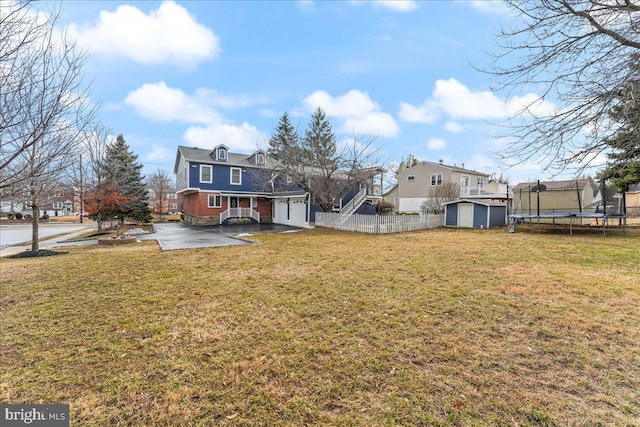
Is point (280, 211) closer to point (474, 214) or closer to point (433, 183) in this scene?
point (474, 214)

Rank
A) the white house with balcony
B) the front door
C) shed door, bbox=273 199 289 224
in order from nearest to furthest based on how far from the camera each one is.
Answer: shed door, bbox=273 199 289 224, the white house with balcony, the front door

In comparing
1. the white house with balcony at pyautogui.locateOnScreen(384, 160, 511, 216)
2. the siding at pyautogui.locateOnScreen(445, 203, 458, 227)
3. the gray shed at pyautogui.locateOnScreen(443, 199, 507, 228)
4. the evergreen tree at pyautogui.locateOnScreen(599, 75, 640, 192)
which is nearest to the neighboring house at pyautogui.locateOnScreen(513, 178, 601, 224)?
the gray shed at pyautogui.locateOnScreen(443, 199, 507, 228)

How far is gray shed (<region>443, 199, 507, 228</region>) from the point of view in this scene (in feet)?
63.0

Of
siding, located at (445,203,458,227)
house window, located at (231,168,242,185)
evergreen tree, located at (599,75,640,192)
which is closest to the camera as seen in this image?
evergreen tree, located at (599,75,640,192)

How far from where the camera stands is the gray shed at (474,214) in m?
19.2

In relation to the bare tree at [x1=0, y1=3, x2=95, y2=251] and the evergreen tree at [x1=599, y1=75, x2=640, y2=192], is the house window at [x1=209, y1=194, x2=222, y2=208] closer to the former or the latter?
the bare tree at [x1=0, y1=3, x2=95, y2=251]

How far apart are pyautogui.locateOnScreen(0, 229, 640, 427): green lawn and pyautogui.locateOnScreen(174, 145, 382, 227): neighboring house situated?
15.6 metres

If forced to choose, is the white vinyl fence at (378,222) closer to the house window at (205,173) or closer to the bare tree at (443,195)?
the bare tree at (443,195)

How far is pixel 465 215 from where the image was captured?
19969 millimetres

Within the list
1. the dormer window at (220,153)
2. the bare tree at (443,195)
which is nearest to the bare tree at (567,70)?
the bare tree at (443,195)

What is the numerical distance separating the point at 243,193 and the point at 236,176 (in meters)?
1.67

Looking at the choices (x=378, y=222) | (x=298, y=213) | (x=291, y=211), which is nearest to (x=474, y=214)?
(x=378, y=222)

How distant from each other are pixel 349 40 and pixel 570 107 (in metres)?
11.2

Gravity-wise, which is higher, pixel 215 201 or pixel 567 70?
pixel 567 70
